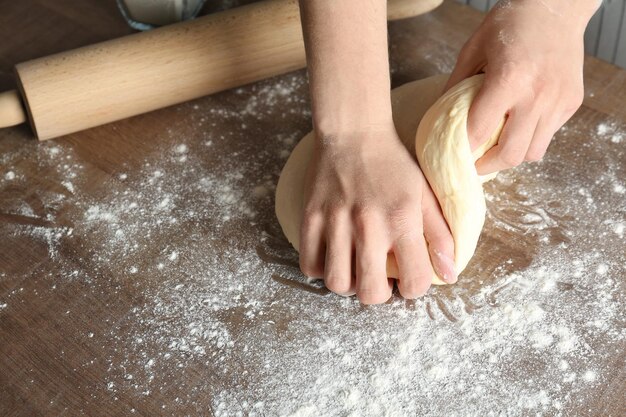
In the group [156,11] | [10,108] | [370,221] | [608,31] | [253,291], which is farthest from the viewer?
[608,31]

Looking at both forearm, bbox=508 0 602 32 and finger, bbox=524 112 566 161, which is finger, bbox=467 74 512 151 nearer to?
finger, bbox=524 112 566 161

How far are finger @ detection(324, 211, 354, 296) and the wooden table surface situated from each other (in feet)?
0.22

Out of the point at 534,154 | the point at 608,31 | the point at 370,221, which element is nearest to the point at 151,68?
the point at 370,221

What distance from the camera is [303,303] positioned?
3.55 ft

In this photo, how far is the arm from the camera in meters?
1.00

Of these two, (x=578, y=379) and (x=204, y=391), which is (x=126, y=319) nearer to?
(x=204, y=391)

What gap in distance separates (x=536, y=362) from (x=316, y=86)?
1.51ft

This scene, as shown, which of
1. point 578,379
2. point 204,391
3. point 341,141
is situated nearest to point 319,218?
point 341,141

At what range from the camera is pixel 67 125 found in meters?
1.26

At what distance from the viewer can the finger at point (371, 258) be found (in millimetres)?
991

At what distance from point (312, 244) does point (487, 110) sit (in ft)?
0.94

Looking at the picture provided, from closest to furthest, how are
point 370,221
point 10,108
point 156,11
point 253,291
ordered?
point 370,221 → point 253,291 → point 10,108 → point 156,11

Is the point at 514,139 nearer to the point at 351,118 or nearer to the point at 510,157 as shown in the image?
the point at 510,157

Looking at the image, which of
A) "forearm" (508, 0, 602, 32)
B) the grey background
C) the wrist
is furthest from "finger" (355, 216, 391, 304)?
the grey background
